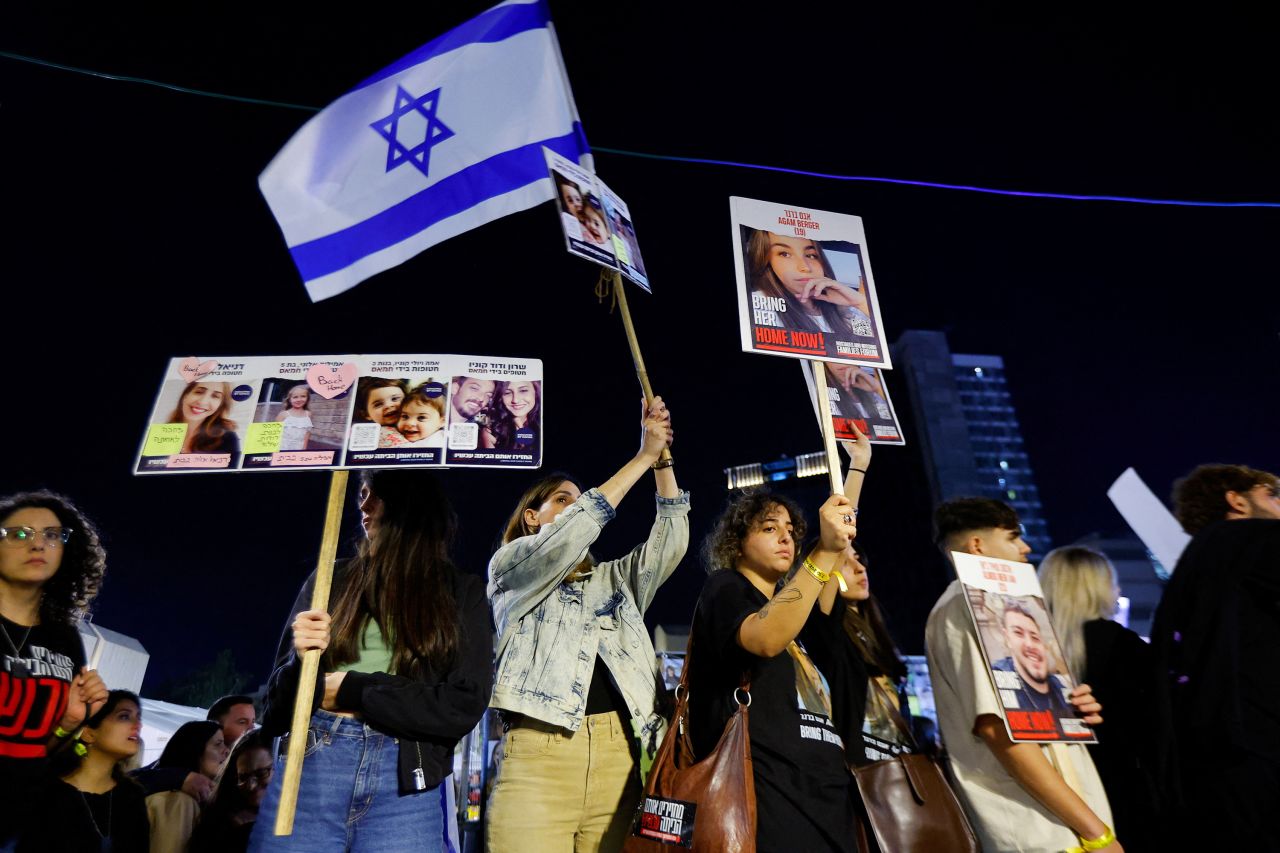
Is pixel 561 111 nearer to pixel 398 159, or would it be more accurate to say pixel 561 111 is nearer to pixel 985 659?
pixel 398 159

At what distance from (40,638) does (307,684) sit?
4.65 feet

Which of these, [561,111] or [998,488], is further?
[998,488]

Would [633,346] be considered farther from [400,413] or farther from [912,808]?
[912,808]

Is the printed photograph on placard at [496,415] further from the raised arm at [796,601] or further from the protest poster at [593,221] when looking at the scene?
A: the raised arm at [796,601]

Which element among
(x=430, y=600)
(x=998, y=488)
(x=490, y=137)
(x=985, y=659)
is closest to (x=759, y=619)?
(x=985, y=659)

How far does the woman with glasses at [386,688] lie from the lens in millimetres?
2195

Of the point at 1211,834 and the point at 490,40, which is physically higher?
the point at 490,40

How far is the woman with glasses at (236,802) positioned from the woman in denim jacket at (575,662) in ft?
5.91

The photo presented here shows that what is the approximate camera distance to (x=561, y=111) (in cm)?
443

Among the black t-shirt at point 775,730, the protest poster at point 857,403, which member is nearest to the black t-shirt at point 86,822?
the black t-shirt at point 775,730

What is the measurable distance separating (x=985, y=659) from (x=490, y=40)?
4.22 metres

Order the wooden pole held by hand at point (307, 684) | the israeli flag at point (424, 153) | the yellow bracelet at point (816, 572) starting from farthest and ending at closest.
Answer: the israeli flag at point (424, 153)
the yellow bracelet at point (816, 572)
the wooden pole held by hand at point (307, 684)

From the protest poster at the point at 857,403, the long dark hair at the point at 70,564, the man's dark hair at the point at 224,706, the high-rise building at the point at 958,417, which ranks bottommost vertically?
the man's dark hair at the point at 224,706

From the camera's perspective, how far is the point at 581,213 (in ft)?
11.1
